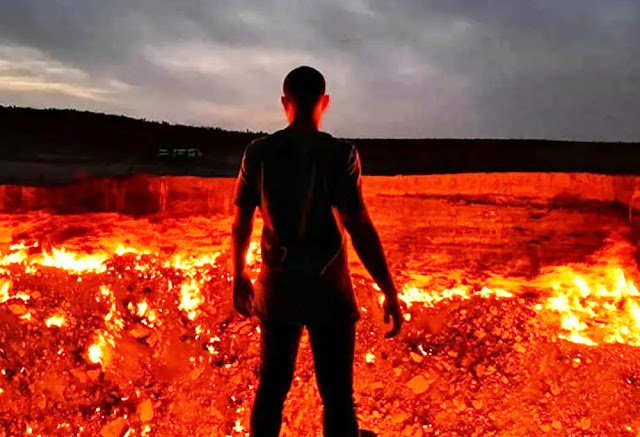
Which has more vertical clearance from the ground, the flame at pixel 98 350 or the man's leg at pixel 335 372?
the man's leg at pixel 335 372

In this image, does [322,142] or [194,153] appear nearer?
[322,142]

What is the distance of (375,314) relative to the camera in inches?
223

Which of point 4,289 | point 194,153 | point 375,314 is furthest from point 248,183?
point 194,153

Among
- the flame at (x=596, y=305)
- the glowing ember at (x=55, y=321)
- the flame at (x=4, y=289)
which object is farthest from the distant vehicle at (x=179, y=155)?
the flame at (x=596, y=305)

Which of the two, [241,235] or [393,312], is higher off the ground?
[241,235]

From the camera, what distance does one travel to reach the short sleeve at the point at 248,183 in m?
2.74

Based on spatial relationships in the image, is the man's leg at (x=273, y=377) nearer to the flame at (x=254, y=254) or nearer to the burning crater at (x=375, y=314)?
the burning crater at (x=375, y=314)

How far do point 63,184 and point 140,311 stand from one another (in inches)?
50.6

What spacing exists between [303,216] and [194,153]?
5415mm

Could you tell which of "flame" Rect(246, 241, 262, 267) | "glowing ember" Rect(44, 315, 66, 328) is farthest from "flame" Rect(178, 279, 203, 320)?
"glowing ember" Rect(44, 315, 66, 328)

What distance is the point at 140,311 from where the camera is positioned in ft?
18.2

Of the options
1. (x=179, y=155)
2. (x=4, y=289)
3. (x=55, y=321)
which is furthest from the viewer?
(x=179, y=155)

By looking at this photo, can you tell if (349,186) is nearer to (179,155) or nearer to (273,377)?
(273,377)

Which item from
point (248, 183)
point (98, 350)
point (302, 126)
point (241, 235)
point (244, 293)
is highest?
point (302, 126)
